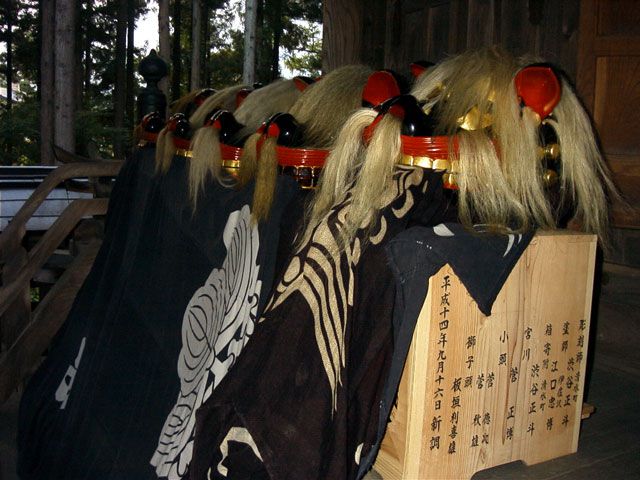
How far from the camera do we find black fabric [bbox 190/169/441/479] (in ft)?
4.65

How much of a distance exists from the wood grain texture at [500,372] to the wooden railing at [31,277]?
2399mm

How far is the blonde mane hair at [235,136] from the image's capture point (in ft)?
8.01

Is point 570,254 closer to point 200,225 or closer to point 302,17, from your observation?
point 200,225

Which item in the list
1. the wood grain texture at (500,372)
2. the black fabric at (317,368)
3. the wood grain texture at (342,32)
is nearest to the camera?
the black fabric at (317,368)

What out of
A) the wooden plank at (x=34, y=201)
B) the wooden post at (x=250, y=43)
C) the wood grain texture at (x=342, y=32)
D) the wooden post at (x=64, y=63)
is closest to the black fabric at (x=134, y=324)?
the wooden plank at (x=34, y=201)

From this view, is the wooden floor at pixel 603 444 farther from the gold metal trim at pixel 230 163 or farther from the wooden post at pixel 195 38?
the wooden post at pixel 195 38

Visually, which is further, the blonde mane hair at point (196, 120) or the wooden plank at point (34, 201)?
the wooden plank at point (34, 201)

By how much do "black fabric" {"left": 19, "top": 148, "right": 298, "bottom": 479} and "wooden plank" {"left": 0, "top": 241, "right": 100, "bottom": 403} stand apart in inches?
6.8

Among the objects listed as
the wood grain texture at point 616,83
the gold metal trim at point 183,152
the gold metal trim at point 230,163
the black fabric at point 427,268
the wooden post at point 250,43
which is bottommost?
the black fabric at point 427,268

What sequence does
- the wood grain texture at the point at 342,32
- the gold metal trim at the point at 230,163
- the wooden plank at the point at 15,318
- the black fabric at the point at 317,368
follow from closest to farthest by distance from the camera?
the black fabric at the point at 317,368
the gold metal trim at the point at 230,163
the wooden plank at the point at 15,318
the wood grain texture at the point at 342,32

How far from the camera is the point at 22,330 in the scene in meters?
3.57

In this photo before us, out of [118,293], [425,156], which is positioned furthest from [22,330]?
[425,156]

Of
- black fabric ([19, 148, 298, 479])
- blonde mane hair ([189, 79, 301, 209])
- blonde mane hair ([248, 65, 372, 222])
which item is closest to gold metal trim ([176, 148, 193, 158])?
black fabric ([19, 148, 298, 479])

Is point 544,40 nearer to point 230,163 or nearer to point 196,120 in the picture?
point 230,163
